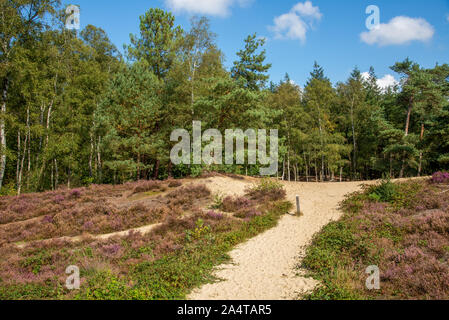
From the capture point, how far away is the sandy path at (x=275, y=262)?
20.4 ft

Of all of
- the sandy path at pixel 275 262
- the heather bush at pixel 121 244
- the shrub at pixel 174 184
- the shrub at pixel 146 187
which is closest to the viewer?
the sandy path at pixel 275 262

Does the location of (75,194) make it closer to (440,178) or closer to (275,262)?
(275,262)

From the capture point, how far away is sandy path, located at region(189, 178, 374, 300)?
6.23 metres

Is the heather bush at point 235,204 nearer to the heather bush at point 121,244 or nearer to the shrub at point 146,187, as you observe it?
the heather bush at point 121,244

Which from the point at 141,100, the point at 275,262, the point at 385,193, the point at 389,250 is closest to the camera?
the point at 389,250

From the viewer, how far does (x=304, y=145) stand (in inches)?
1222

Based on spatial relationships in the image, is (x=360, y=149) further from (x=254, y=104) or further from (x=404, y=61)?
(x=254, y=104)

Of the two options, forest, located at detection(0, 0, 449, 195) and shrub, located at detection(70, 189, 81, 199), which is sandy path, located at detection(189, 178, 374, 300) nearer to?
forest, located at detection(0, 0, 449, 195)

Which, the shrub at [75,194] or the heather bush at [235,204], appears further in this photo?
the shrub at [75,194]

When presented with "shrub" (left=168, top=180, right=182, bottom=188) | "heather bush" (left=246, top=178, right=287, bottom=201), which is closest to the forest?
"shrub" (left=168, top=180, right=182, bottom=188)

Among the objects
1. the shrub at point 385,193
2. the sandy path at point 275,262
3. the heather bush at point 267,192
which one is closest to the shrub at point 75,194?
the heather bush at point 267,192

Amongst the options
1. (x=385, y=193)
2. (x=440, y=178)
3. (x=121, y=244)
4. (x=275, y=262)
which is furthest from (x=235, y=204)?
(x=440, y=178)

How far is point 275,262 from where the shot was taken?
8.16 m

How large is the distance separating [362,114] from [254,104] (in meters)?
20.7
